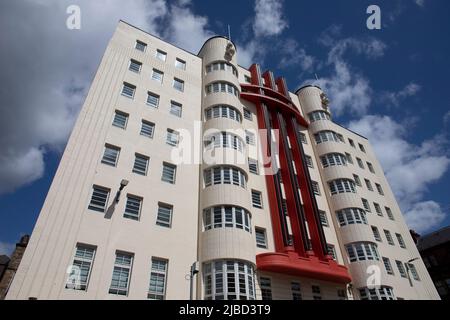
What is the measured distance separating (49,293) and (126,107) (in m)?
14.1

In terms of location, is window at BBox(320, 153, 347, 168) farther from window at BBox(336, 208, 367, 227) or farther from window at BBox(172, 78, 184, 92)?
window at BBox(172, 78, 184, 92)

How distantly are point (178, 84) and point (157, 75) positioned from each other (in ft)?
7.13

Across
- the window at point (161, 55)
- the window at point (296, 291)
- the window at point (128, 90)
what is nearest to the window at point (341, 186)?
the window at point (296, 291)

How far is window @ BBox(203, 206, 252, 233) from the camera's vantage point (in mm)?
19844

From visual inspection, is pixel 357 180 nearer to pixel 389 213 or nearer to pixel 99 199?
pixel 389 213

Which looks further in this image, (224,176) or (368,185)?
(368,185)

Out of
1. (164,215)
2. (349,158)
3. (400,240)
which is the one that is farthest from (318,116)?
(164,215)

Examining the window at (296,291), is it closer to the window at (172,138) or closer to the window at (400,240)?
the window at (172,138)

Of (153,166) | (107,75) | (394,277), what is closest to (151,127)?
(153,166)

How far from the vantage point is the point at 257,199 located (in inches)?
969

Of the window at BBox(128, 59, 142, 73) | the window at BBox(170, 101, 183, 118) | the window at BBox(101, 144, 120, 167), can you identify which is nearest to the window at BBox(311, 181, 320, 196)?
the window at BBox(170, 101, 183, 118)

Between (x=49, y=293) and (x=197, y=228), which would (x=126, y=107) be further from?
(x=49, y=293)
